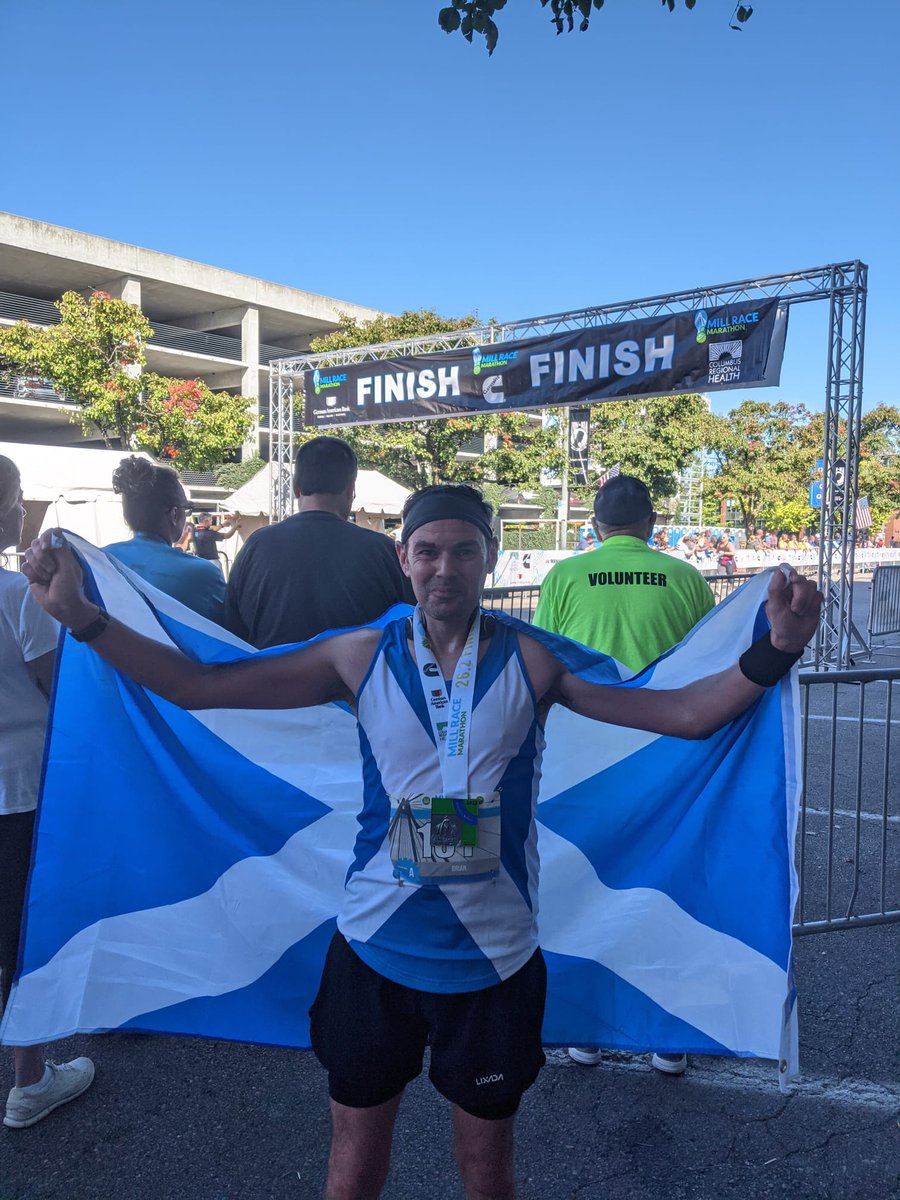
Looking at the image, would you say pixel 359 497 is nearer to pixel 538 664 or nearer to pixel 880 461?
pixel 538 664

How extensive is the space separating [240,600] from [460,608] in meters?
1.82

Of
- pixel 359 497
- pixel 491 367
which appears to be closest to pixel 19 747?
pixel 491 367

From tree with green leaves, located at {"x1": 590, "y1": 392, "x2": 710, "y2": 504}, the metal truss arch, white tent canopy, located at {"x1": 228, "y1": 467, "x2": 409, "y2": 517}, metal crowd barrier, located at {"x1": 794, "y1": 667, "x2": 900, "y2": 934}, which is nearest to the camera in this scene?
metal crowd barrier, located at {"x1": 794, "y1": 667, "x2": 900, "y2": 934}

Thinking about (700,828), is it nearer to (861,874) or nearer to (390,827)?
(390,827)

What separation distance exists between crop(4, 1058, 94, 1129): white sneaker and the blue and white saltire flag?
0.65 meters

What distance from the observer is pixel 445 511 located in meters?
2.06

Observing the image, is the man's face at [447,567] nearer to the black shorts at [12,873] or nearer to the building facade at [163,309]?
the black shorts at [12,873]

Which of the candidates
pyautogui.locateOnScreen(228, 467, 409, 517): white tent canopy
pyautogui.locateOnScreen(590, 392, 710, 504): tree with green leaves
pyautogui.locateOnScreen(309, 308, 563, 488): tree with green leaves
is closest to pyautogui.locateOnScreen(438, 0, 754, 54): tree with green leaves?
pyautogui.locateOnScreen(228, 467, 409, 517): white tent canopy

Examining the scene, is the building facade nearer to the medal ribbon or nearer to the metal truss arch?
the metal truss arch

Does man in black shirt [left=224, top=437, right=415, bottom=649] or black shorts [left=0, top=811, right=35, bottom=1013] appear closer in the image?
black shorts [left=0, top=811, right=35, bottom=1013]

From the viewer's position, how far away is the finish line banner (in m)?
12.0

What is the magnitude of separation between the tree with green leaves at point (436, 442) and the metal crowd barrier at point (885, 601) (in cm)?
1805

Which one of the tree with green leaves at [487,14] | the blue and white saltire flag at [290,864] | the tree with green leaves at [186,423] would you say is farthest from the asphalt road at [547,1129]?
the tree with green leaves at [186,423]

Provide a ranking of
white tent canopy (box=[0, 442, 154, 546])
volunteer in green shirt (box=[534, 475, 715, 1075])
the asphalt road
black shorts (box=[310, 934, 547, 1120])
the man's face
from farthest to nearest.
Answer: white tent canopy (box=[0, 442, 154, 546]) → volunteer in green shirt (box=[534, 475, 715, 1075]) → the asphalt road → the man's face → black shorts (box=[310, 934, 547, 1120])
